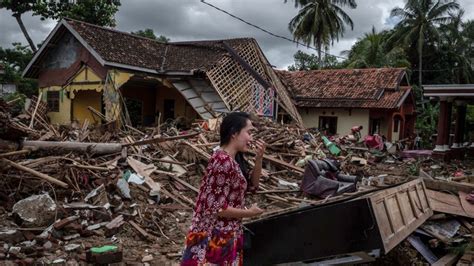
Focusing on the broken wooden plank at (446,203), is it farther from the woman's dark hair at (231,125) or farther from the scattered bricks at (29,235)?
the scattered bricks at (29,235)

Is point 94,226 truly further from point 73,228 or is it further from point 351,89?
point 351,89

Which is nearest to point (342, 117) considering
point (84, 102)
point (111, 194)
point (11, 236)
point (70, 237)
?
point (84, 102)

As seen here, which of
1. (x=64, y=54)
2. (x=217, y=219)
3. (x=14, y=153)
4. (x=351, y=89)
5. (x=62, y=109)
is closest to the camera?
(x=217, y=219)

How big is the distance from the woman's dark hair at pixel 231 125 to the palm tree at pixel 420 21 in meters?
33.8

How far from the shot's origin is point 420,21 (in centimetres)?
3362

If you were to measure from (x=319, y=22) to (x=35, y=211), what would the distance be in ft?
101

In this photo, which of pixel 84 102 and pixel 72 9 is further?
pixel 72 9

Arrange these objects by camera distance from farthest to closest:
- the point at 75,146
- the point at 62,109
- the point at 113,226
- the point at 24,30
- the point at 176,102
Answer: the point at 24,30
the point at 176,102
the point at 62,109
the point at 75,146
the point at 113,226

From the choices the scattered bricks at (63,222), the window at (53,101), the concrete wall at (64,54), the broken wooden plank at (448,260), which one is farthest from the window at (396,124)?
the scattered bricks at (63,222)

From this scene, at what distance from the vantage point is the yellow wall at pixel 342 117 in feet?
77.6

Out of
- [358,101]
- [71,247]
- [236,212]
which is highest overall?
[358,101]

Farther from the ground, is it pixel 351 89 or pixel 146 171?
pixel 351 89

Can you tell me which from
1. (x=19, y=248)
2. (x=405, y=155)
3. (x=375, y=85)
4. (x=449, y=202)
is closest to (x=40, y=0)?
(x=375, y=85)

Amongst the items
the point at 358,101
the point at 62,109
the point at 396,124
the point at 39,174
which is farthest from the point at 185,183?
the point at 396,124
